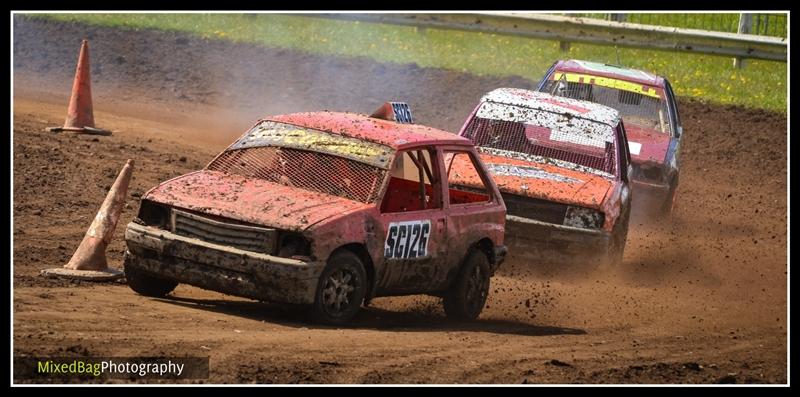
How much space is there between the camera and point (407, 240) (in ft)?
31.7

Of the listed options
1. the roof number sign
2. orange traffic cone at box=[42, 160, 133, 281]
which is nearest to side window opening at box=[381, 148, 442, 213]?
the roof number sign

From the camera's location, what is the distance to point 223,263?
891 cm

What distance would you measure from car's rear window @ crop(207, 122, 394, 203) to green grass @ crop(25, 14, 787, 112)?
13790mm

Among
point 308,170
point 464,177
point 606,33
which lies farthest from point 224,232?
point 606,33

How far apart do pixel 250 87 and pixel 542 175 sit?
36.9 feet

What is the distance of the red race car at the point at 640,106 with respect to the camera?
1534 cm

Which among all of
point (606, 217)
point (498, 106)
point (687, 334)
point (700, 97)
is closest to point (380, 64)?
point (700, 97)

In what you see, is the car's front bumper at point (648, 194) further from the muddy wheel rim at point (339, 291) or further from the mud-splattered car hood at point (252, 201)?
the muddy wheel rim at point (339, 291)

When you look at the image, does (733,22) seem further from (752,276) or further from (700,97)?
(752,276)

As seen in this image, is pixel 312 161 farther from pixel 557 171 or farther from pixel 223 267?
pixel 557 171

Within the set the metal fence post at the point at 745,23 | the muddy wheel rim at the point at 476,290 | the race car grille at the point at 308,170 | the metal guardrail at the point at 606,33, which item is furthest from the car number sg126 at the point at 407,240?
the metal fence post at the point at 745,23

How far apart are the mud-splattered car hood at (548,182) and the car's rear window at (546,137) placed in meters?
0.20

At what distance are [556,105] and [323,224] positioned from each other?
210 inches

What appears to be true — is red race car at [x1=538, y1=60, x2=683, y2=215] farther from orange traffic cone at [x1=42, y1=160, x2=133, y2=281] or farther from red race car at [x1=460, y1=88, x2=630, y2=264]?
orange traffic cone at [x1=42, y1=160, x2=133, y2=281]
